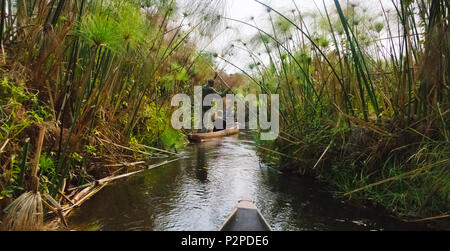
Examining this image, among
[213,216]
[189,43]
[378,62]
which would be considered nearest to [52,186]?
[213,216]

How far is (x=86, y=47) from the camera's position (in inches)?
103

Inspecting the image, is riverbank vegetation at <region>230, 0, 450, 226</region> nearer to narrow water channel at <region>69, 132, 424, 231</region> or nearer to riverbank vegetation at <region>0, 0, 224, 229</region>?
narrow water channel at <region>69, 132, 424, 231</region>

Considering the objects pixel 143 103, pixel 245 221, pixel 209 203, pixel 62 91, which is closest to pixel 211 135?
pixel 143 103

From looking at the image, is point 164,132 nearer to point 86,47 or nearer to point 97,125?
point 97,125

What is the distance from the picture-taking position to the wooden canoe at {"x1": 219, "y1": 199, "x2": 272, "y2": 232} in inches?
74.4

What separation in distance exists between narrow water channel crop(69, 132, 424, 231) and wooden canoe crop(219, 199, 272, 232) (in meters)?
0.31

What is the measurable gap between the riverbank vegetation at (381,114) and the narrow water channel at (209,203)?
26 cm

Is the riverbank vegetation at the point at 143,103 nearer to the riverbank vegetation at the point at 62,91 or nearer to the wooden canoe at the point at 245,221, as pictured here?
the riverbank vegetation at the point at 62,91

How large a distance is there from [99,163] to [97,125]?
455 mm

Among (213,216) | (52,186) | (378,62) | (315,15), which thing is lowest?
(213,216)

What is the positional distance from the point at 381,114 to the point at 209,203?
6.03ft

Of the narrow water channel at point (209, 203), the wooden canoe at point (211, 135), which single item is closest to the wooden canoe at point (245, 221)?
the narrow water channel at point (209, 203)

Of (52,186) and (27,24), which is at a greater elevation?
(27,24)
